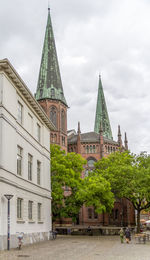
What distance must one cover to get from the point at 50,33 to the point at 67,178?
49152 mm

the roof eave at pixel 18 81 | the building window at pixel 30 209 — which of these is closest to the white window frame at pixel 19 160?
the building window at pixel 30 209

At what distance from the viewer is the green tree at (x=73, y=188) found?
4225 cm

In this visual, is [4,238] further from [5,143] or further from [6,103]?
[6,103]

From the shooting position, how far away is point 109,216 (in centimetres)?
7744

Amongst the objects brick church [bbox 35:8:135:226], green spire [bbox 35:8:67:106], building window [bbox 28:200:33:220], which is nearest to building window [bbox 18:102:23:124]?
building window [bbox 28:200:33:220]

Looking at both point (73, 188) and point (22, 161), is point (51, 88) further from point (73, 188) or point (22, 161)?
point (22, 161)

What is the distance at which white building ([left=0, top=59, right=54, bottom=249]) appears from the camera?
21.5 m

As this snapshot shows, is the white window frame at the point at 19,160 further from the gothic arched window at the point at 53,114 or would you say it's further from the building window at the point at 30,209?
the gothic arched window at the point at 53,114

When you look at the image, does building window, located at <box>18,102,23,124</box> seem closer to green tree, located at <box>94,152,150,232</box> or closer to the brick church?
green tree, located at <box>94,152,150,232</box>

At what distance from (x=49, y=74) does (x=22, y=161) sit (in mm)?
57587

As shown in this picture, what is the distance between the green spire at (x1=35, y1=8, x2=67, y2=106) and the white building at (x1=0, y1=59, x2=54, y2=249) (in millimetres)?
46127

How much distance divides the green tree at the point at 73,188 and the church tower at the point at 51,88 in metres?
32.2

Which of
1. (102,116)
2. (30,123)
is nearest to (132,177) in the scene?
(30,123)

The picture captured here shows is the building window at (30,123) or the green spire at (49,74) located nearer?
the building window at (30,123)
